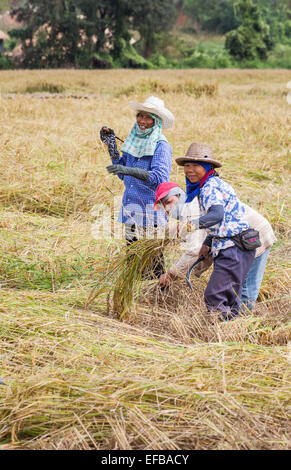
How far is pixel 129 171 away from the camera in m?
3.50

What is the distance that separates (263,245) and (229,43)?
96.2 ft

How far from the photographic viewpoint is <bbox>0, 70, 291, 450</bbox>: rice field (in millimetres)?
2047

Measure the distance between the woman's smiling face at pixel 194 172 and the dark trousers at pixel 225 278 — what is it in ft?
1.35

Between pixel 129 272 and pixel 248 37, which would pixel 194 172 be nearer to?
pixel 129 272

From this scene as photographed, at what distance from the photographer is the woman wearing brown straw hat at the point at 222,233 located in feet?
9.68

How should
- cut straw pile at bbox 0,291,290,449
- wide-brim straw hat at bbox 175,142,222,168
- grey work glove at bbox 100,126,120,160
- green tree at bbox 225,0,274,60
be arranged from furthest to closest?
green tree at bbox 225,0,274,60, grey work glove at bbox 100,126,120,160, wide-brim straw hat at bbox 175,142,222,168, cut straw pile at bbox 0,291,290,449

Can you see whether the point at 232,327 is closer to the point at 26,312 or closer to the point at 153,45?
the point at 26,312

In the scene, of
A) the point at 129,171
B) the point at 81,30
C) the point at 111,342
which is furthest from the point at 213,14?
the point at 111,342

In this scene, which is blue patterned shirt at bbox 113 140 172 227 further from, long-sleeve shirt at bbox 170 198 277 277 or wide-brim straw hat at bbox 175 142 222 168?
→ wide-brim straw hat at bbox 175 142 222 168

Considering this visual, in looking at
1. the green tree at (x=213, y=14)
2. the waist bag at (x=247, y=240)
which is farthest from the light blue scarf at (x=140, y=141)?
the green tree at (x=213, y=14)

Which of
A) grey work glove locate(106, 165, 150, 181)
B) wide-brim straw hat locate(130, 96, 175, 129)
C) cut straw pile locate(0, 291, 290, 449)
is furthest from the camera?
wide-brim straw hat locate(130, 96, 175, 129)

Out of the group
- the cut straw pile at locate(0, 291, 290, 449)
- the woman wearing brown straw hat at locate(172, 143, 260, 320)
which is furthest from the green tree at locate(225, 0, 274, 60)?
the cut straw pile at locate(0, 291, 290, 449)
